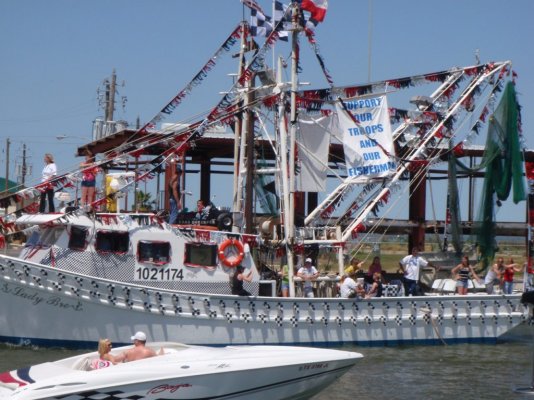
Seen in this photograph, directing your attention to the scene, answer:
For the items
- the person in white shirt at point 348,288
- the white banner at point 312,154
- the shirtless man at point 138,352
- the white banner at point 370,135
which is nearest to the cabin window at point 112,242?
the white banner at point 312,154

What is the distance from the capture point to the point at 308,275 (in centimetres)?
2397

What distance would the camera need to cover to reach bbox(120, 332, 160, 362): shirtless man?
14773 mm

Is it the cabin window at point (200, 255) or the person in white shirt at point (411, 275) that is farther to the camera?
the person in white shirt at point (411, 275)

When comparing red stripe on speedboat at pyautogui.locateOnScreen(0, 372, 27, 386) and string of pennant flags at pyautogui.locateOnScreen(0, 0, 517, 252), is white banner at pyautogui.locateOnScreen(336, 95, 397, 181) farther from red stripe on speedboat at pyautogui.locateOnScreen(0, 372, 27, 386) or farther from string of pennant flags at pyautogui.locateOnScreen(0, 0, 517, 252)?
red stripe on speedboat at pyautogui.locateOnScreen(0, 372, 27, 386)

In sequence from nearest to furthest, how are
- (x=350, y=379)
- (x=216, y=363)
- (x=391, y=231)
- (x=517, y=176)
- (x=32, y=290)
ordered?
(x=216, y=363), (x=350, y=379), (x=32, y=290), (x=517, y=176), (x=391, y=231)

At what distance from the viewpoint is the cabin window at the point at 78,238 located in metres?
22.5

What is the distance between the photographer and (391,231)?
39.9m

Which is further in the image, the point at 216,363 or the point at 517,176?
the point at 517,176

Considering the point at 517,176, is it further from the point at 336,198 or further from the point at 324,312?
the point at 324,312

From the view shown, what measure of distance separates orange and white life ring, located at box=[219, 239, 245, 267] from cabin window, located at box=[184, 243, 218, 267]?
0.25 m

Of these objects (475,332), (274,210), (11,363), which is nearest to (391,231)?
(274,210)

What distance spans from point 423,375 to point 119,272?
23.8ft

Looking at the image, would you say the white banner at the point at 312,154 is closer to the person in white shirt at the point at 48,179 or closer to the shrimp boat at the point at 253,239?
the shrimp boat at the point at 253,239

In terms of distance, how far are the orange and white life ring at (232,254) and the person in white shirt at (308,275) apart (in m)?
1.66
